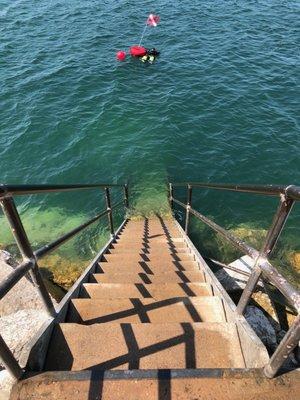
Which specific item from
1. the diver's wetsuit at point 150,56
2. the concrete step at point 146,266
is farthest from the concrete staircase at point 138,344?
the diver's wetsuit at point 150,56

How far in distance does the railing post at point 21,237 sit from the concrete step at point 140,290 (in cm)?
125

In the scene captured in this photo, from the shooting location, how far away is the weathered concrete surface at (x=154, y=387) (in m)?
2.11

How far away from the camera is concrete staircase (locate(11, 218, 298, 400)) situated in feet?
7.11

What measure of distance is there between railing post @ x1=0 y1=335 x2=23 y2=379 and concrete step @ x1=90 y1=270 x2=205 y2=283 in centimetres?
249

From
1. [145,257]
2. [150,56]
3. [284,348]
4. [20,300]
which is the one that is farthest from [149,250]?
[150,56]

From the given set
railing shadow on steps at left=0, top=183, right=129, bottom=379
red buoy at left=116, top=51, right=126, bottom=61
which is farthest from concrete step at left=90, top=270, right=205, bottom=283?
red buoy at left=116, top=51, right=126, bottom=61

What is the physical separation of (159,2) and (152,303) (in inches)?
1066

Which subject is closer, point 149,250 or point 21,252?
point 21,252

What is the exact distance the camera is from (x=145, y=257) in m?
6.00

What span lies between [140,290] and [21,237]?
2143mm

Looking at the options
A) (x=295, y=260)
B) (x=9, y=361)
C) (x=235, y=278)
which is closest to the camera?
(x=9, y=361)

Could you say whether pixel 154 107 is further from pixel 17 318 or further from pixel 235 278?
pixel 17 318

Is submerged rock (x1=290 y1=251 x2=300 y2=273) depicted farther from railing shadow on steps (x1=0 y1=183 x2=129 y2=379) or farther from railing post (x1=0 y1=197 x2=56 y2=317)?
railing shadow on steps (x1=0 y1=183 x2=129 y2=379)

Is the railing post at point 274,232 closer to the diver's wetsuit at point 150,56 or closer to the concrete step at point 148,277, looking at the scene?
the concrete step at point 148,277
